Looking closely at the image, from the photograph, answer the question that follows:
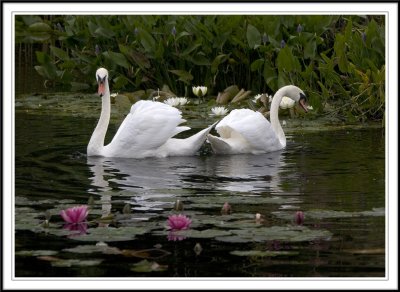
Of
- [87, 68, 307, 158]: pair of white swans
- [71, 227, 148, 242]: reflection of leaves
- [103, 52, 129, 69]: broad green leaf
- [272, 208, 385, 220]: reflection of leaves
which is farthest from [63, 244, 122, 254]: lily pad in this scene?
[103, 52, 129, 69]: broad green leaf

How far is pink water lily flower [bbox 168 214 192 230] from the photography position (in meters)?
7.03

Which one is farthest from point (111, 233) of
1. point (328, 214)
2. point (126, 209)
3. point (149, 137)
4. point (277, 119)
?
point (277, 119)

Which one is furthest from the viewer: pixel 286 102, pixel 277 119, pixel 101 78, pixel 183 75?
pixel 183 75

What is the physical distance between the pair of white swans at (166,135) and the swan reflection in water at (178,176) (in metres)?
0.11

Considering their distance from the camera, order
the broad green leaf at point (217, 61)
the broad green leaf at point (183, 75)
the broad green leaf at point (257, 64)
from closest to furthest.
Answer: the broad green leaf at point (257, 64) → the broad green leaf at point (217, 61) → the broad green leaf at point (183, 75)

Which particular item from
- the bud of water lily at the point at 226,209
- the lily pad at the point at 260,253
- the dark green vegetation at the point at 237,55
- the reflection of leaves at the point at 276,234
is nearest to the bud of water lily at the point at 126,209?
the bud of water lily at the point at 226,209

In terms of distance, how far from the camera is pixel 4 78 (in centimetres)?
862

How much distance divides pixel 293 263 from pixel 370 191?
2.51 meters

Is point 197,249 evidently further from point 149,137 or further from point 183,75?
point 183,75

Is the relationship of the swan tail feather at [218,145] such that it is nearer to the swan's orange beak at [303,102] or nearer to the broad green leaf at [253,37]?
the swan's orange beak at [303,102]

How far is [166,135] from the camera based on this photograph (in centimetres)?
1104

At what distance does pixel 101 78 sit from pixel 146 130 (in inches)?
32.8

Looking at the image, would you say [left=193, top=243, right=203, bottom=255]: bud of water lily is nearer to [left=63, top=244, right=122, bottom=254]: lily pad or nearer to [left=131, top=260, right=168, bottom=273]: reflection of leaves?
[left=131, top=260, right=168, bottom=273]: reflection of leaves

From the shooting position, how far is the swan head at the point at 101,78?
11398 mm
